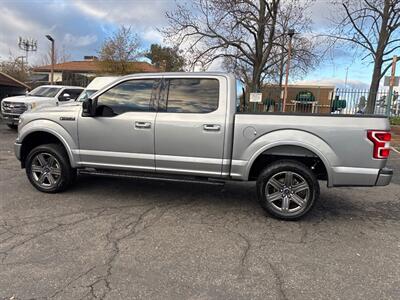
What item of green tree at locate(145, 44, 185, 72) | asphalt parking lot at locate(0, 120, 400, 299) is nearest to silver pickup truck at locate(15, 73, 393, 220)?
asphalt parking lot at locate(0, 120, 400, 299)

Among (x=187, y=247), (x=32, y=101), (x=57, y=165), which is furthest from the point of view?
(x=32, y=101)

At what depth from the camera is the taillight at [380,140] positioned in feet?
13.6

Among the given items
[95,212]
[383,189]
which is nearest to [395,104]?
[383,189]

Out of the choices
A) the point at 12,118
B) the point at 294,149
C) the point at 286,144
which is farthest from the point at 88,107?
the point at 12,118

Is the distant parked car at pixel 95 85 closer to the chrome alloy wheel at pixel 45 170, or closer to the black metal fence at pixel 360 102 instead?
the chrome alloy wheel at pixel 45 170

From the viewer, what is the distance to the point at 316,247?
12.7ft

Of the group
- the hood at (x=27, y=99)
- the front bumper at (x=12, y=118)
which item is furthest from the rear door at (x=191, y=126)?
the front bumper at (x=12, y=118)

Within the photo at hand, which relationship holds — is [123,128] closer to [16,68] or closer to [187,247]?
[187,247]

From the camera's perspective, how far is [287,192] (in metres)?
4.59

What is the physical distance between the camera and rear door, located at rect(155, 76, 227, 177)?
464 cm

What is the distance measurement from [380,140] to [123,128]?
3488mm

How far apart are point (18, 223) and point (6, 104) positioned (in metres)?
10.5

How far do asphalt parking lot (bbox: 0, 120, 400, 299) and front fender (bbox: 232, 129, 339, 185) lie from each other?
2.59 ft

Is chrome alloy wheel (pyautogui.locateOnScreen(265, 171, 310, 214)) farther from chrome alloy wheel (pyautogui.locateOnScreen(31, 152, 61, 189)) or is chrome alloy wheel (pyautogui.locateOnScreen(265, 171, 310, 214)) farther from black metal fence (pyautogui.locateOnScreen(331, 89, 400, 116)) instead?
black metal fence (pyautogui.locateOnScreen(331, 89, 400, 116))
